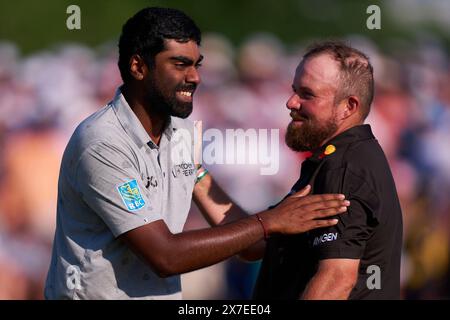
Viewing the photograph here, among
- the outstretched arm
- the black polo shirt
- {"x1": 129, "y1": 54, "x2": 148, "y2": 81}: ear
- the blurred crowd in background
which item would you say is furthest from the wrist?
the blurred crowd in background

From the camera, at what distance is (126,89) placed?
3572 millimetres

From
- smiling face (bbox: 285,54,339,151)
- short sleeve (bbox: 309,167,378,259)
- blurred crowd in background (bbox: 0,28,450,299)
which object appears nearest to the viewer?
short sleeve (bbox: 309,167,378,259)

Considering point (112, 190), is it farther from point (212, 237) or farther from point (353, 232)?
point (353, 232)

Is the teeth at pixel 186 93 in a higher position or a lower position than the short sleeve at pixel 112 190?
higher

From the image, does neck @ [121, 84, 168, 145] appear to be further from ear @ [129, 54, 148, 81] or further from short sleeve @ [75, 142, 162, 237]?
short sleeve @ [75, 142, 162, 237]

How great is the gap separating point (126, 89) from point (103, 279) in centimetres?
83

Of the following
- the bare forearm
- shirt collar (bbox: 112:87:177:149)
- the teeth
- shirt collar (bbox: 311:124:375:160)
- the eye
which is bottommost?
the bare forearm

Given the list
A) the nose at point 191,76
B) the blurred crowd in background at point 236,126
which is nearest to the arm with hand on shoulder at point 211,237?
the nose at point 191,76

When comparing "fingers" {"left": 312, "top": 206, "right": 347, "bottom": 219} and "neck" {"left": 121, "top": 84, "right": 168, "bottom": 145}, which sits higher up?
"neck" {"left": 121, "top": 84, "right": 168, "bottom": 145}

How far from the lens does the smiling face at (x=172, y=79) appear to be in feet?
11.5

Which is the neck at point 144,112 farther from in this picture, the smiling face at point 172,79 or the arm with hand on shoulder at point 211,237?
the arm with hand on shoulder at point 211,237

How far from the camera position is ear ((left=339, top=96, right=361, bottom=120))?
11.1ft

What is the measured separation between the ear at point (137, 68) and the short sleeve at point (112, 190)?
0.40 meters

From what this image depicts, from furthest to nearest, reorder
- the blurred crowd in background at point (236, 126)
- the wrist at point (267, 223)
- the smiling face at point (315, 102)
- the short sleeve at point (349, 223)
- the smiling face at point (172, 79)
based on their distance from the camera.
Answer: the blurred crowd in background at point (236, 126)
the smiling face at point (172, 79)
the smiling face at point (315, 102)
the wrist at point (267, 223)
the short sleeve at point (349, 223)
